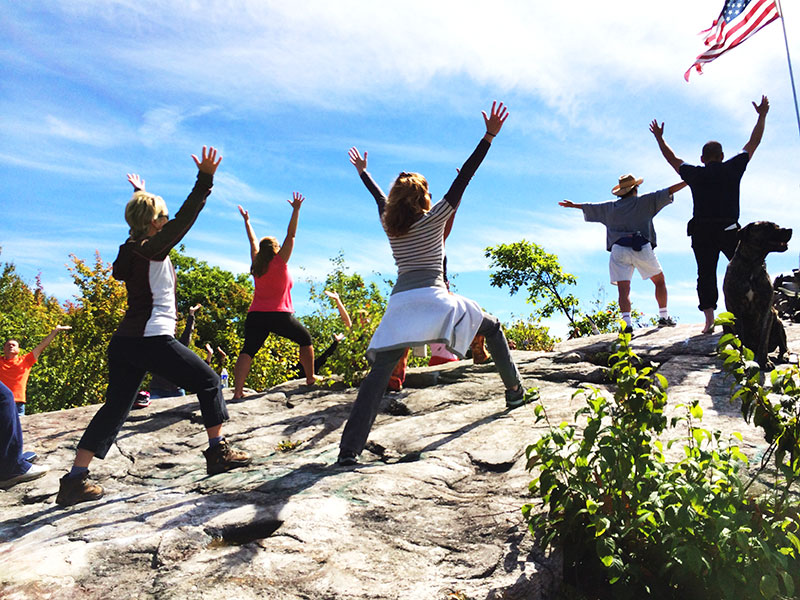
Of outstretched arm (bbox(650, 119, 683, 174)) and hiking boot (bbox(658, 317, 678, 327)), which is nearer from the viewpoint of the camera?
outstretched arm (bbox(650, 119, 683, 174))

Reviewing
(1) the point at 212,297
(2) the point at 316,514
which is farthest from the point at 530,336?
(1) the point at 212,297

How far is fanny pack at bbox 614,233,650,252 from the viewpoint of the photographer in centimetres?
804

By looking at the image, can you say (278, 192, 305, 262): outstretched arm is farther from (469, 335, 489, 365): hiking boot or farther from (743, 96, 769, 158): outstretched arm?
(743, 96, 769, 158): outstretched arm

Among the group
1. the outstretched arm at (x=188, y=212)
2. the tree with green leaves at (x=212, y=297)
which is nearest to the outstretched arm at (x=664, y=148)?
the outstretched arm at (x=188, y=212)

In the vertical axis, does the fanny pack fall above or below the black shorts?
above

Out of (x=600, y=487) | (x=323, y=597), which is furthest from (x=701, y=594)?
(x=323, y=597)

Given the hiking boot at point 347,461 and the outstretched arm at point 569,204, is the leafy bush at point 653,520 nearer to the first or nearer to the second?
the hiking boot at point 347,461

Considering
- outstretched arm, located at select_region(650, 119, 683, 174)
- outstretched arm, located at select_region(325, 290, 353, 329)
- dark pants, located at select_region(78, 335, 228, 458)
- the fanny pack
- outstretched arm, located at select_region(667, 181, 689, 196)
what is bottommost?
dark pants, located at select_region(78, 335, 228, 458)

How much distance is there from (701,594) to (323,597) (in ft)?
5.95

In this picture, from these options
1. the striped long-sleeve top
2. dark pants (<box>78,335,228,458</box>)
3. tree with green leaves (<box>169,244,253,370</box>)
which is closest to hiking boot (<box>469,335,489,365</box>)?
the striped long-sleeve top

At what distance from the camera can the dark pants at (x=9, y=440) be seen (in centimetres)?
510

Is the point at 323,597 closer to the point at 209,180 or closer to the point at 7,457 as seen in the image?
the point at 209,180

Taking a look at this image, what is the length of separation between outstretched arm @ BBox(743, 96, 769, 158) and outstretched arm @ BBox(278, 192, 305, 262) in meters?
5.22

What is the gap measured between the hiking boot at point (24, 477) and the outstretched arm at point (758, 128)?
805 centimetres
